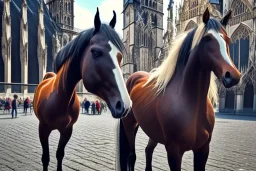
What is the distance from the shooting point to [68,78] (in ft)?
7.81

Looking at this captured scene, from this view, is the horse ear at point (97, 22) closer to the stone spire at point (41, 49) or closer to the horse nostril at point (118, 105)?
the horse nostril at point (118, 105)

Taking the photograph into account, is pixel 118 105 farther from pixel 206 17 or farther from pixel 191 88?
pixel 206 17

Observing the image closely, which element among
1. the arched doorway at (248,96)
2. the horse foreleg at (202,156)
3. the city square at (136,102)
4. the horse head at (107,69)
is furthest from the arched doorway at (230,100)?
the horse head at (107,69)

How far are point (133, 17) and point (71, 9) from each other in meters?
12.8

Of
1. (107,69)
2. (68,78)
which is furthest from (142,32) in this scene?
(107,69)

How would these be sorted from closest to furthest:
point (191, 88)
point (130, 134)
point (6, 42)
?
point (191, 88), point (130, 134), point (6, 42)

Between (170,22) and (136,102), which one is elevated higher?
(170,22)

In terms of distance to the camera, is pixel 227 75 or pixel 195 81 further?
pixel 195 81

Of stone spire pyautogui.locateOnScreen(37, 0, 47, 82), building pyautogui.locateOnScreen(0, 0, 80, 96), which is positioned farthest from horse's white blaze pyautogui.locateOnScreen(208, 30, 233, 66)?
stone spire pyautogui.locateOnScreen(37, 0, 47, 82)

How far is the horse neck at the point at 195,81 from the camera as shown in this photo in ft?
6.80

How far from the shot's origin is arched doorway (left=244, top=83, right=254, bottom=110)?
24719mm

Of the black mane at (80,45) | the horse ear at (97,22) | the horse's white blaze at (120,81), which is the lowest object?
the horse's white blaze at (120,81)

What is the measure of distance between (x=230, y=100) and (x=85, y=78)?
28119 mm

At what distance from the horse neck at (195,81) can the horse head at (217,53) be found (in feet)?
0.29
